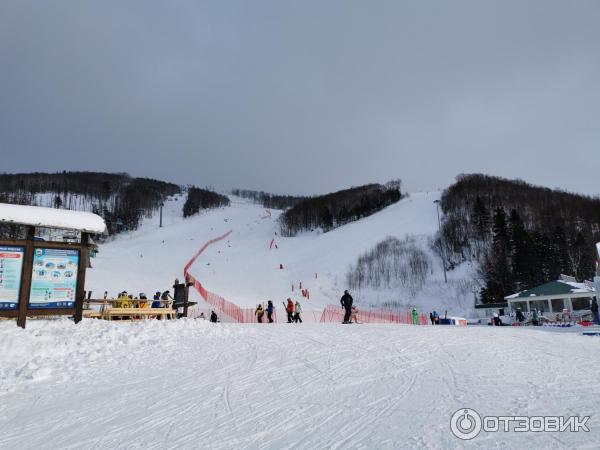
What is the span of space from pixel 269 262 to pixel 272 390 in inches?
1788

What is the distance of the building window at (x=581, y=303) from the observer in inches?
1201

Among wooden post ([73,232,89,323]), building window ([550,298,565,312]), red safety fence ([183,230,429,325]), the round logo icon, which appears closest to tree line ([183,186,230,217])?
red safety fence ([183,230,429,325])

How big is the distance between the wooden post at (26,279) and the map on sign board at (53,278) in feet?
0.47

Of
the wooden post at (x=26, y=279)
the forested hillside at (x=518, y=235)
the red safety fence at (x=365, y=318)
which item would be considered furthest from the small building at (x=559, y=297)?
the wooden post at (x=26, y=279)

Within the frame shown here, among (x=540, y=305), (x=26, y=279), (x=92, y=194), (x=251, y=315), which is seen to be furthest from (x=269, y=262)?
(x=92, y=194)

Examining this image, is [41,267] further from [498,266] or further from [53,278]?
[498,266]

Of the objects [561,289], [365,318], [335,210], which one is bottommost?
[365,318]

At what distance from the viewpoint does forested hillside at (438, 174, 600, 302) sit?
146 ft

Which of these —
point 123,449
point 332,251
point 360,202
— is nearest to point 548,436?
point 123,449

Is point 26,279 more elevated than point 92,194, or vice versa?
point 92,194

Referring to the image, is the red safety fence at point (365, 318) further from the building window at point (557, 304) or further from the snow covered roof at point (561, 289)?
the building window at point (557, 304)

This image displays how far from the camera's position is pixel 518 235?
154 feet

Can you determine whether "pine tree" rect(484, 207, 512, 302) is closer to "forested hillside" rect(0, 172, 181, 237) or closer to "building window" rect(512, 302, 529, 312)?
"building window" rect(512, 302, 529, 312)

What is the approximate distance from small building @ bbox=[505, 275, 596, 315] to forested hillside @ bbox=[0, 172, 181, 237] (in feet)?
255
